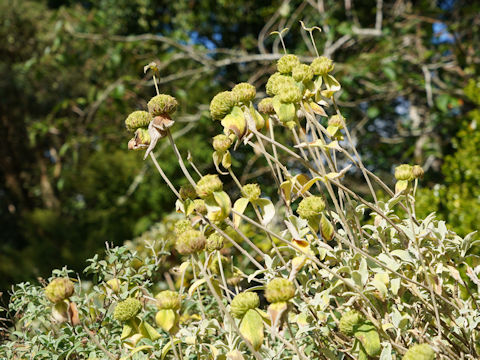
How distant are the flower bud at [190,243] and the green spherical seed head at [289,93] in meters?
0.18

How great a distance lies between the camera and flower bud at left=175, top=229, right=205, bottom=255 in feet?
1.45

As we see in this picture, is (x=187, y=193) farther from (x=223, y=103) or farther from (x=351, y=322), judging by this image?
(x=351, y=322)

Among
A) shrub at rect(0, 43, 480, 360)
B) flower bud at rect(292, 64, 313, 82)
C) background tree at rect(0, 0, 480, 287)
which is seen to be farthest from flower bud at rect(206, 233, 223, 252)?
background tree at rect(0, 0, 480, 287)

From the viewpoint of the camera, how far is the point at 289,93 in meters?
0.51

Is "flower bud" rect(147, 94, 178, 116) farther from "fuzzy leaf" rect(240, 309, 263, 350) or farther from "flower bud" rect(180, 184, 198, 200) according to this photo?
"fuzzy leaf" rect(240, 309, 263, 350)

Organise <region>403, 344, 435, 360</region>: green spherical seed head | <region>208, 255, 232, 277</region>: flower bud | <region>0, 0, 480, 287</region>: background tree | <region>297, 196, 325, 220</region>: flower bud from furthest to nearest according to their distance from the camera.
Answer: <region>0, 0, 480, 287</region>: background tree < <region>208, 255, 232, 277</region>: flower bud < <region>297, 196, 325, 220</region>: flower bud < <region>403, 344, 435, 360</region>: green spherical seed head

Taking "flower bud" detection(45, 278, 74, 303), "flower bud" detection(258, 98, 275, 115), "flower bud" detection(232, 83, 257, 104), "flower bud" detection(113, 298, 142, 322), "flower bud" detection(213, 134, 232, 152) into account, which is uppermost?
"flower bud" detection(232, 83, 257, 104)

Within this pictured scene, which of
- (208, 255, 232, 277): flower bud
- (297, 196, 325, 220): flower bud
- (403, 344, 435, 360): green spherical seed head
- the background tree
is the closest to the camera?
(403, 344, 435, 360): green spherical seed head

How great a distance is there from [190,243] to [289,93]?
20 centimetres

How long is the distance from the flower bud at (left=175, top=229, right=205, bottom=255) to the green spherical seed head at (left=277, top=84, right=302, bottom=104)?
7.0 inches

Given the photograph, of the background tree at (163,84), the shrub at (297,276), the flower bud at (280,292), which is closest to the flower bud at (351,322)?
the shrub at (297,276)

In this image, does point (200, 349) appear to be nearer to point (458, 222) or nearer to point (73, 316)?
point (73, 316)

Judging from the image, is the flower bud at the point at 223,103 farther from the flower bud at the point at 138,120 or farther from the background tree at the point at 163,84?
the background tree at the point at 163,84

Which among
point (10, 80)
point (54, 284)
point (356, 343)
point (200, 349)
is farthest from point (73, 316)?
point (10, 80)
